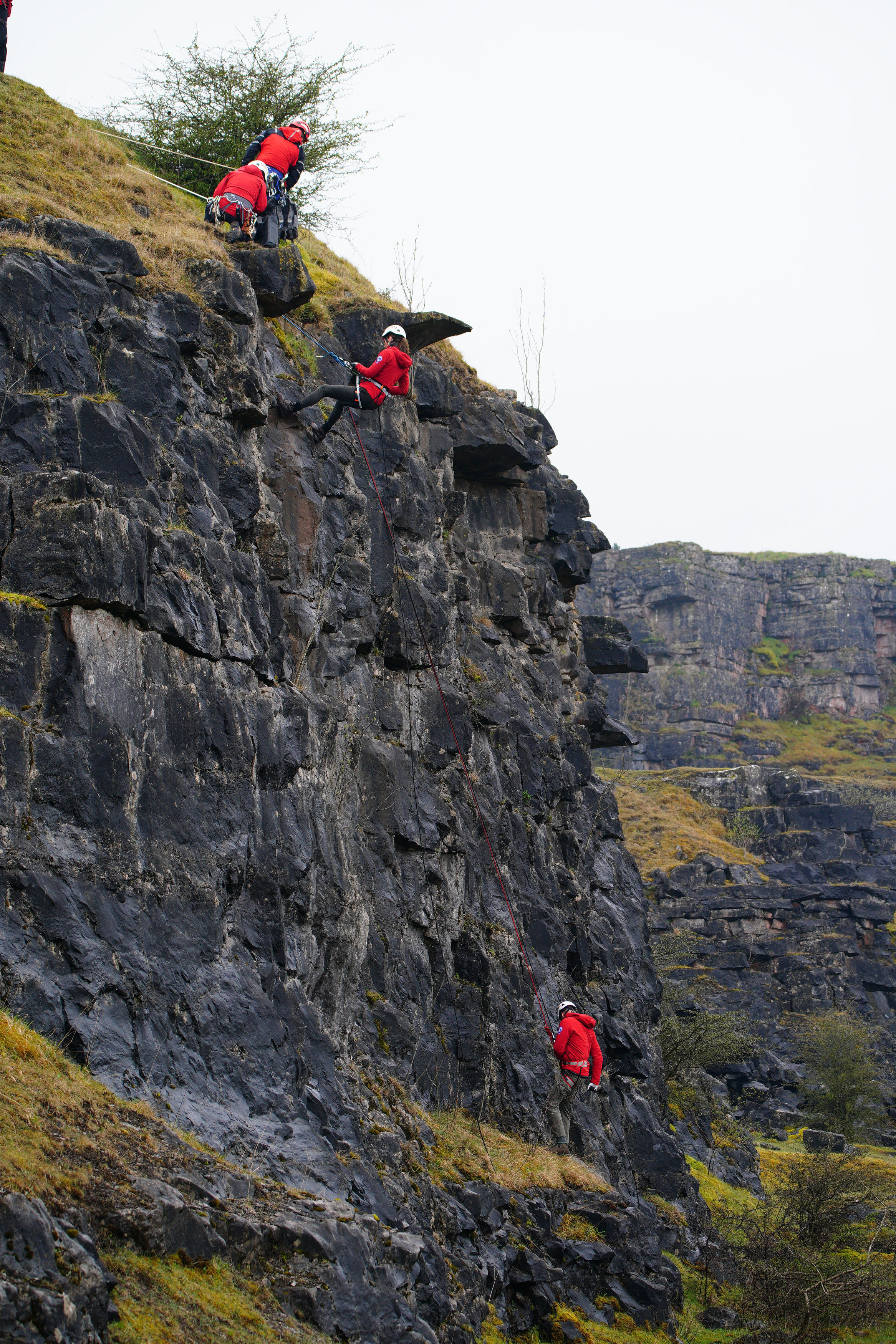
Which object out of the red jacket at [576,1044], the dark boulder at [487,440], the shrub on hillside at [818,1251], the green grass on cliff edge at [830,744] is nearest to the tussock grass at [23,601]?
the red jacket at [576,1044]

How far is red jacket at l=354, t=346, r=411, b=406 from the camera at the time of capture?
14.5 metres

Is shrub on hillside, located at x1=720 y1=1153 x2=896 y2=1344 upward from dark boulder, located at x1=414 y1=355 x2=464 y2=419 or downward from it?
downward

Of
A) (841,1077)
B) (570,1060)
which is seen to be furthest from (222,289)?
(841,1077)

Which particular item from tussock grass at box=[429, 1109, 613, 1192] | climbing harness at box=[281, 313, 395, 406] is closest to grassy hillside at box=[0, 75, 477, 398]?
climbing harness at box=[281, 313, 395, 406]

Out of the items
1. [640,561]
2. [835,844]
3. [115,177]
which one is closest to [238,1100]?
[115,177]

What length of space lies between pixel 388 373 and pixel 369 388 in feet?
1.45

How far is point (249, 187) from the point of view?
15.0 m

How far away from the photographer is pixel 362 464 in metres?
16.3

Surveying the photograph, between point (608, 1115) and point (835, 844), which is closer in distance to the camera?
point (608, 1115)

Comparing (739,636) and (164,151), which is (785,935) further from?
(164,151)

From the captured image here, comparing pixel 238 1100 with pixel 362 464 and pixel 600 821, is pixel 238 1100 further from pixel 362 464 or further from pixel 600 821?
pixel 600 821

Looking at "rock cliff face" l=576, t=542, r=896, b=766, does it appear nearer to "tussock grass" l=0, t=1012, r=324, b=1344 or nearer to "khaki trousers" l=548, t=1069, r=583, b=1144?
"khaki trousers" l=548, t=1069, r=583, b=1144

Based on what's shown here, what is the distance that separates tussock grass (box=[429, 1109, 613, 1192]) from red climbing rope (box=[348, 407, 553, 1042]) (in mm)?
2172

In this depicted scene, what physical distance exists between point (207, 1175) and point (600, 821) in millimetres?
17136
